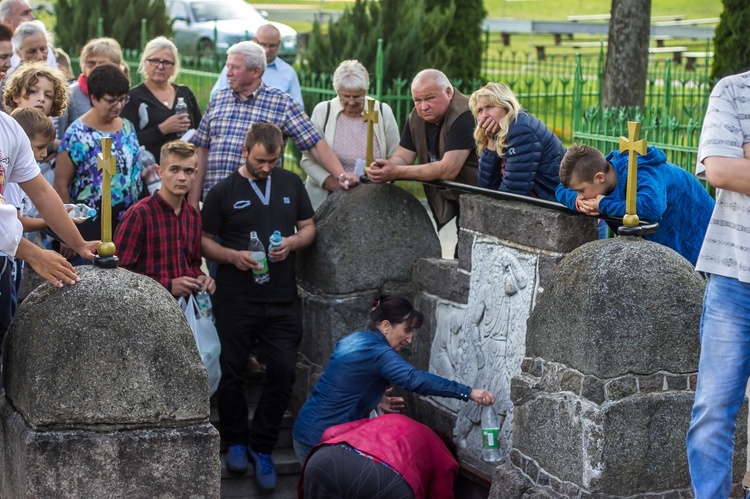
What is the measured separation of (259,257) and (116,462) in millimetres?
2026

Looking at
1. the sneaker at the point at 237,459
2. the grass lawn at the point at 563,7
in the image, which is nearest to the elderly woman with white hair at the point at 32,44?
the sneaker at the point at 237,459

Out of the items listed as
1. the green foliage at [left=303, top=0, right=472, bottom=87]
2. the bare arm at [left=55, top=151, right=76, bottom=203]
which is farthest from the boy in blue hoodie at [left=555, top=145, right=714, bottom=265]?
the green foliage at [left=303, top=0, right=472, bottom=87]

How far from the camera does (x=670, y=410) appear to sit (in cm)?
433

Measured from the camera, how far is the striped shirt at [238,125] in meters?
6.49

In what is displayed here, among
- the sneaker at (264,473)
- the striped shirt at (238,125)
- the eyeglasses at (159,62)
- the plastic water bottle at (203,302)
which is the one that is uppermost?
the eyeglasses at (159,62)

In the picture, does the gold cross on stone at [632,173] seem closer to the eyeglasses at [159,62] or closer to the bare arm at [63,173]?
the bare arm at [63,173]

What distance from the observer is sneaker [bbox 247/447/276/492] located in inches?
231

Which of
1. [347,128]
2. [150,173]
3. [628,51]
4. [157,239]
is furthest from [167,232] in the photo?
[628,51]

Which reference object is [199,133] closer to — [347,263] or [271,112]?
[271,112]

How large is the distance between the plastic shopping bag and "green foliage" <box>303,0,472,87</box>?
283 inches

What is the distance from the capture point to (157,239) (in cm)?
561

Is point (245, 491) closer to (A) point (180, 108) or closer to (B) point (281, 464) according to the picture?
(B) point (281, 464)

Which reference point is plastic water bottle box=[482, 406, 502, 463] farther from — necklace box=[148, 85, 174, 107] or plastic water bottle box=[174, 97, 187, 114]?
necklace box=[148, 85, 174, 107]

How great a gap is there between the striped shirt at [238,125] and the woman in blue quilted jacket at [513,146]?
1.28 meters
